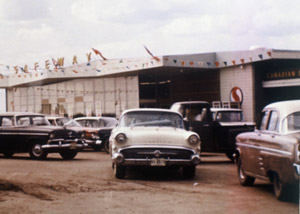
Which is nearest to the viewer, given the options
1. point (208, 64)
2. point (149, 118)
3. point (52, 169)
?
point (149, 118)

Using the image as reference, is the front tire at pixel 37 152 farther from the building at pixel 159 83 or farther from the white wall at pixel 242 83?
the white wall at pixel 242 83

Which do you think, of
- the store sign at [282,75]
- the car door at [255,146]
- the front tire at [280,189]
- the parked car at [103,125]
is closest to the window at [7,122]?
the parked car at [103,125]

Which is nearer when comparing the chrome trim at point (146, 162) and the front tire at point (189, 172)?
the chrome trim at point (146, 162)

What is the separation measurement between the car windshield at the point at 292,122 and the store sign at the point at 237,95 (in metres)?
23.7

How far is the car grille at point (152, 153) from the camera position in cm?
1095

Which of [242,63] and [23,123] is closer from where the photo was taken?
[23,123]

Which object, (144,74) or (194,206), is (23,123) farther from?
(144,74)

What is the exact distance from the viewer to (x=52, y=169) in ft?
44.3

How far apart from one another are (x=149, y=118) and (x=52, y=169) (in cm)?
287

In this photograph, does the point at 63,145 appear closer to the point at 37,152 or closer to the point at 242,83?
the point at 37,152

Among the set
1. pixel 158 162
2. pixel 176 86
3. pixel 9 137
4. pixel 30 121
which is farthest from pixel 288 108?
pixel 176 86

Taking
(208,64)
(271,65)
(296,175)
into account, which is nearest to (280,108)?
(296,175)

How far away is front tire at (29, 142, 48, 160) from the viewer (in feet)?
55.6

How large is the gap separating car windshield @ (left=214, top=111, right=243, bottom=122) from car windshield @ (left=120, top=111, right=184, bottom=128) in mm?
4944
